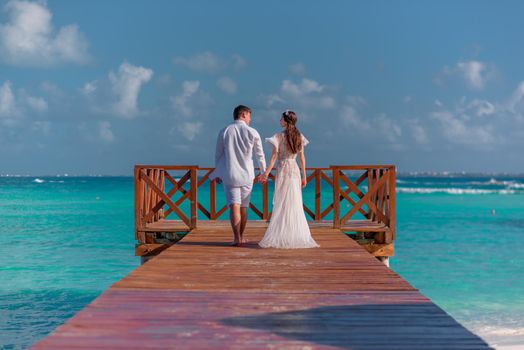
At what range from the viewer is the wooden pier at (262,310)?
401 centimetres

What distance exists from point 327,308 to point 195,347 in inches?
54.2

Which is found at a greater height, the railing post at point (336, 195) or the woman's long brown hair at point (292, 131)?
the woman's long brown hair at point (292, 131)

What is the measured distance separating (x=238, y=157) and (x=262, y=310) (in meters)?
3.90

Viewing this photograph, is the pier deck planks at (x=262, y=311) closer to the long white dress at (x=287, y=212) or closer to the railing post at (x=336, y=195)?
the long white dress at (x=287, y=212)

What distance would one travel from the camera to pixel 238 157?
8.51 m

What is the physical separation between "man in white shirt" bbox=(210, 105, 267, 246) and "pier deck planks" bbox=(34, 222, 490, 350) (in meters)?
1.31

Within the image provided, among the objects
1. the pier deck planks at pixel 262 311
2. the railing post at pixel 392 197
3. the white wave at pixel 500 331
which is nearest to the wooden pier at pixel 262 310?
the pier deck planks at pixel 262 311

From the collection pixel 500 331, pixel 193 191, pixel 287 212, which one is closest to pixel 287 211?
pixel 287 212

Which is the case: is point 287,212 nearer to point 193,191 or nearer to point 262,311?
point 193,191

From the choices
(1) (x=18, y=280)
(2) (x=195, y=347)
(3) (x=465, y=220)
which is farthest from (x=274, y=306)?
(3) (x=465, y=220)

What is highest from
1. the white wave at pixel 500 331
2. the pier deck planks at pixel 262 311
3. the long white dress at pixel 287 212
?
the long white dress at pixel 287 212

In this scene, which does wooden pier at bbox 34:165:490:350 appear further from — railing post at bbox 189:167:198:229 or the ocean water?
the ocean water

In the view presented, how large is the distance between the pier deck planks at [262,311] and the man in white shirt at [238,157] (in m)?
1.31

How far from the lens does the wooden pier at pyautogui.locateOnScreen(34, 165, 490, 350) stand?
4008 mm
